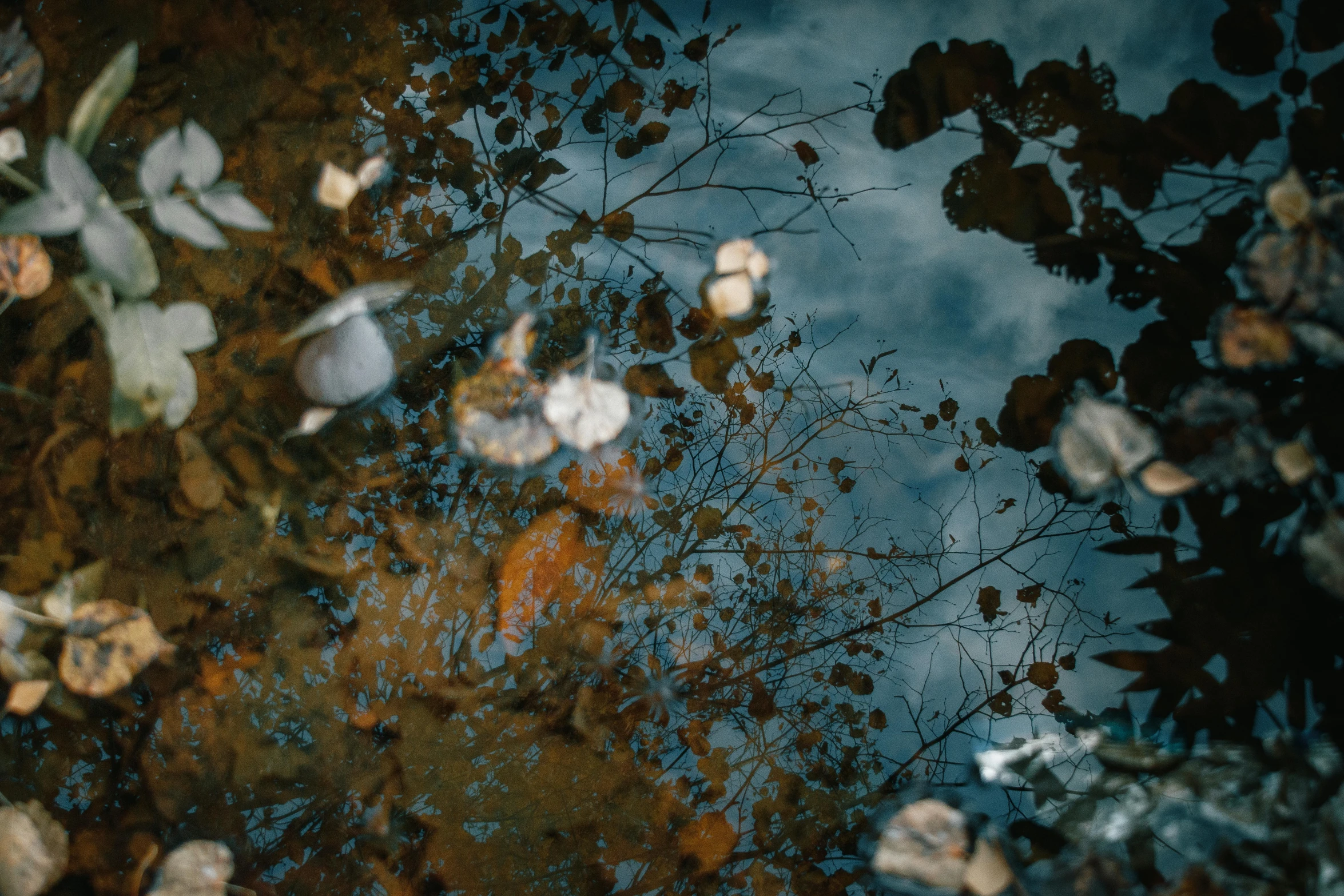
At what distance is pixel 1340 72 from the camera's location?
0.41 metres

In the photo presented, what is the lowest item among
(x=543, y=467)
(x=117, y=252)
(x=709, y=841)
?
(x=709, y=841)

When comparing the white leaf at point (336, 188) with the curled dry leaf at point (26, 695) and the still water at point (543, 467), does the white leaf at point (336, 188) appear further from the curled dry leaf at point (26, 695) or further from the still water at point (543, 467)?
the curled dry leaf at point (26, 695)


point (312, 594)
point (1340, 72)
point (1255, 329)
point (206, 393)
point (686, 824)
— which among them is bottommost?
point (686, 824)

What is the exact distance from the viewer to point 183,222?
412 millimetres

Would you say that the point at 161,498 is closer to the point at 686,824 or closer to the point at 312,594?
the point at 312,594

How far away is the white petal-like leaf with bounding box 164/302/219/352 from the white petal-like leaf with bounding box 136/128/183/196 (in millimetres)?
73

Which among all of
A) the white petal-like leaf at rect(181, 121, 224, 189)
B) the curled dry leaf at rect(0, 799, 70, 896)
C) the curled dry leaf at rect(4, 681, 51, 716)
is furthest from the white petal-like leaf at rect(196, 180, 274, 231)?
the curled dry leaf at rect(0, 799, 70, 896)

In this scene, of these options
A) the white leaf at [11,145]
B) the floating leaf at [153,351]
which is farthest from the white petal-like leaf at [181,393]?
the white leaf at [11,145]

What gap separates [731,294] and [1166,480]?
351mm

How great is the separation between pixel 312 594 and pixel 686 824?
39 cm

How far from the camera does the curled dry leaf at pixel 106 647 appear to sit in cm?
52

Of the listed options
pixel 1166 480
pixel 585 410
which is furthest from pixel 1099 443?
pixel 585 410

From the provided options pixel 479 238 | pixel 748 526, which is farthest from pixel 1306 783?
pixel 479 238

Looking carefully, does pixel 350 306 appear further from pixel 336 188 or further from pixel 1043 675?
pixel 1043 675
